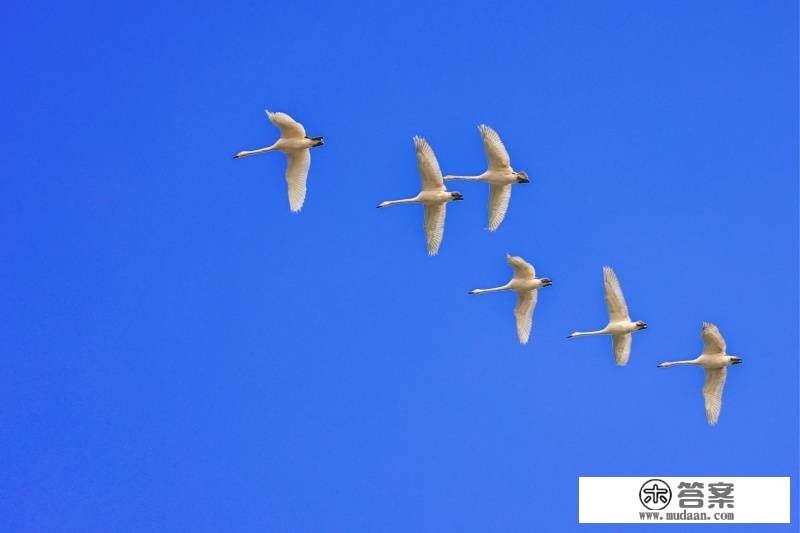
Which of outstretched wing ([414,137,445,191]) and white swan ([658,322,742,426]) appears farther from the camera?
white swan ([658,322,742,426])

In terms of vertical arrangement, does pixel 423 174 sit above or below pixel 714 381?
above

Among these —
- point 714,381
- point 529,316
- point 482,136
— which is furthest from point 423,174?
point 714,381

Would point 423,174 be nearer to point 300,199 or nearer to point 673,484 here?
point 300,199

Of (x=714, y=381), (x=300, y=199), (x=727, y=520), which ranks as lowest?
(x=727, y=520)

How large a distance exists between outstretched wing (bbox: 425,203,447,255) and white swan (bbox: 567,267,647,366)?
496cm

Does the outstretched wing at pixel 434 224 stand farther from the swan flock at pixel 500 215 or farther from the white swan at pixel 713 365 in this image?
the white swan at pixel 713 365

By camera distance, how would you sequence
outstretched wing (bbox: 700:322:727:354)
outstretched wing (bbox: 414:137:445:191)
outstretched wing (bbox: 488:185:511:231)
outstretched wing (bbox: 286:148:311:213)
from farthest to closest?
outstretched wing (bbox: 700:322:727:354)
outstretched wing (bbox: 488:185:511:231)
outstretched wing (bbox: 286:148:311:213)
outstretched wing (bbox: 414:137:445:191)

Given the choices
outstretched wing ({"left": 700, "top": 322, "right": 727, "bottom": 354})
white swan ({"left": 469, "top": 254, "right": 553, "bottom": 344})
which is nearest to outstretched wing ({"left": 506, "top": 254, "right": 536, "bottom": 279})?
Answer: white swan ({"left": 469, "top": 254, "right": 553, "bottom": 344})

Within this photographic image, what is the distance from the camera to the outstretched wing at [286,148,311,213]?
5397cm

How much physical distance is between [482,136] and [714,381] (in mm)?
11071

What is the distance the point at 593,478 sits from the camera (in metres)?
59.6

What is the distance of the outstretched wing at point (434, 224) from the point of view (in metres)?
55.1

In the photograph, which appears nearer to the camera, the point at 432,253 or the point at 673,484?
the point at 432,253

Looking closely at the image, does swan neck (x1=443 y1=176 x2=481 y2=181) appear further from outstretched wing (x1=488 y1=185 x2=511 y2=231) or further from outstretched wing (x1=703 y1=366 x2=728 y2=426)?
outstretched wing (x1=703 y1=366 x2=728 y2=426)
